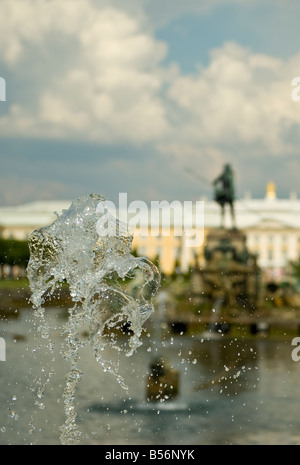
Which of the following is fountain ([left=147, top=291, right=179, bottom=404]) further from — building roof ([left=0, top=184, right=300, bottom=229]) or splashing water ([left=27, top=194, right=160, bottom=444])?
building roof ([left=0, top=184, right=300, bottom=229])

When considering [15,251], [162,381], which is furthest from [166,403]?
[15,251]

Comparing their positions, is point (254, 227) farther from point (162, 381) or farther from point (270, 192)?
point (162, 381)

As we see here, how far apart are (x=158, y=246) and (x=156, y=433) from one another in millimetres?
54981

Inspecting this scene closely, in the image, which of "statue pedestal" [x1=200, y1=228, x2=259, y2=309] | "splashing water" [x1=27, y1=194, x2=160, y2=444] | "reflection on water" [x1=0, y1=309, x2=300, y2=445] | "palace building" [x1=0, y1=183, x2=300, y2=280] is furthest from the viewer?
"palace building" [x1=0, y1=183, x2=300, y2=280]

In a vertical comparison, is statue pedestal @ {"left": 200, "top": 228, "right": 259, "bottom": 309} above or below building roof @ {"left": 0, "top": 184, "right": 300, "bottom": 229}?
below

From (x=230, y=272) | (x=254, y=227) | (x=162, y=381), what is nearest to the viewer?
(x=162, y=381)

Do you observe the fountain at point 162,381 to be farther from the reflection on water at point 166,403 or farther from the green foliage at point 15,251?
the green foliage at point 15,251

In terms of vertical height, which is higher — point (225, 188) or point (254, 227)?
point (254, 227)

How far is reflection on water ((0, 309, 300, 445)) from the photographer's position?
304 inches

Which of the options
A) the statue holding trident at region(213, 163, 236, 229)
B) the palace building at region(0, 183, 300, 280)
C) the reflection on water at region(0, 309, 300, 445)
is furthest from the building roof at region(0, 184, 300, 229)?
the reflection on water at region(0, 309, 300, 445)

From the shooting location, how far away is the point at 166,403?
925 cm
